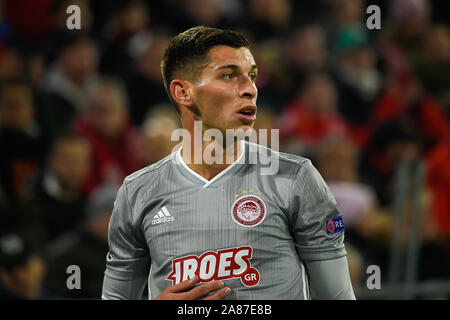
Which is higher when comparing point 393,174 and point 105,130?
point 105,130

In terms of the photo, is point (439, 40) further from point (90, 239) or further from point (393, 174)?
point (90, 239)

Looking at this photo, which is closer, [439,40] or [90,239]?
[90,239]

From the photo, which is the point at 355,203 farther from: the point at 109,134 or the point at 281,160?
the point at 281,160

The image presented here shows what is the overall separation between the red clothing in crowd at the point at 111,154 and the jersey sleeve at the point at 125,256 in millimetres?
2201

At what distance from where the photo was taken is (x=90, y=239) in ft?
12.6

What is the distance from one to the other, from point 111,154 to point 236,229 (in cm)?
268

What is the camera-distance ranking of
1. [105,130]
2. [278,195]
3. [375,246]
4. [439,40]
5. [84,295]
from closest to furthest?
1. [278,195]
2. [84,295]
3. [375,246]
4. [105,130]
5. [439,40]

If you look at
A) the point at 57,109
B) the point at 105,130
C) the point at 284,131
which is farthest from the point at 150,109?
the point at 284,131

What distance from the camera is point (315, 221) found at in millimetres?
2016

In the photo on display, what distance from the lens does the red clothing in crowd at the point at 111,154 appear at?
14.6 ft

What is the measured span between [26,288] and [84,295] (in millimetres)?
323

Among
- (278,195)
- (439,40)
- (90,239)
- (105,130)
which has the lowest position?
(90,239)

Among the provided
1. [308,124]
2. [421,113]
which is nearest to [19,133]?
[308,124]

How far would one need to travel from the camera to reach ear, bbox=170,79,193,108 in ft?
6.91
